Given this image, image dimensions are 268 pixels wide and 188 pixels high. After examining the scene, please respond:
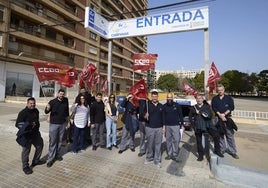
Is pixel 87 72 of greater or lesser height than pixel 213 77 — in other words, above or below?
above

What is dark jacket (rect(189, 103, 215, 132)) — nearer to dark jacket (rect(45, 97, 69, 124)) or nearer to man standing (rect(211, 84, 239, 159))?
man standing (rect(211, 84, 239, 159))

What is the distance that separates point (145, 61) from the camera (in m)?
6.87

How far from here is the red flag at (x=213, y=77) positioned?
653 cm

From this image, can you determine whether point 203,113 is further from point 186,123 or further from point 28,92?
point 28,92

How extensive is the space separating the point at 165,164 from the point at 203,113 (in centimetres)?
168

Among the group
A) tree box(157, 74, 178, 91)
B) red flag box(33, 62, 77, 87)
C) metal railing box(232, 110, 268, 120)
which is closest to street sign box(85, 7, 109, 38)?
red flag box(33, 62, 77, 87)

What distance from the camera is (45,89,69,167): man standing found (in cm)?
488

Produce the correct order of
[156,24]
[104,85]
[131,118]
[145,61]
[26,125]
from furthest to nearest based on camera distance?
[104,85] → [156,24] → [145,61] → [131,118] → [26,125]

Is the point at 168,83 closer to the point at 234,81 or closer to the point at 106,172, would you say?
the point at 234,81

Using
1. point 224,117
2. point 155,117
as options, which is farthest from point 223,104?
point 155,117

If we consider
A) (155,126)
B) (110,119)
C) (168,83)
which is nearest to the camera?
(155,126)

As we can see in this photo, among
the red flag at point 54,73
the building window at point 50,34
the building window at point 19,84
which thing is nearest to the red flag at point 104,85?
the red flag at point 54,73

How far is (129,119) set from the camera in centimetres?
604

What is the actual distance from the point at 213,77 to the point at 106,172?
15.1ft
